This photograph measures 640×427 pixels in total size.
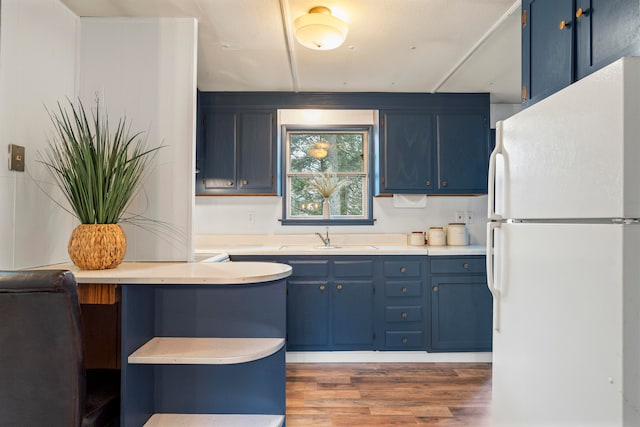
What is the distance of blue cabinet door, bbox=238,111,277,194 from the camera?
3.18m

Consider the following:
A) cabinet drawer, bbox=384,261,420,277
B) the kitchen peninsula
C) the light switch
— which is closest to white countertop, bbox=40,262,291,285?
the kitchen peninsula

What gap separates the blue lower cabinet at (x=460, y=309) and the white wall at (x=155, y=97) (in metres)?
2.02

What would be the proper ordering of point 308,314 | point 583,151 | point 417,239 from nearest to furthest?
1. point 583,151
2. point 308,314
3. point 417,239

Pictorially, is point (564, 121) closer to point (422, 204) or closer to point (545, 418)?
point (545, 418)

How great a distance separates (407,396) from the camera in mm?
2334

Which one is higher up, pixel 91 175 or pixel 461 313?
pixel 91 175

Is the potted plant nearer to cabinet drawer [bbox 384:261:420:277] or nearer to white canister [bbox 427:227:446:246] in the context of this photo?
cabinet drawer [bbox 384:261:420:277]

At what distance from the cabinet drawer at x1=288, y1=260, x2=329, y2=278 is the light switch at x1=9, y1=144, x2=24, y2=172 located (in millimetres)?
1821

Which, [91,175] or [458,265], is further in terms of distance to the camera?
[458,265]

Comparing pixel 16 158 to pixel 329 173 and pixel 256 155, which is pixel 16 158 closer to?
pixel 256 155

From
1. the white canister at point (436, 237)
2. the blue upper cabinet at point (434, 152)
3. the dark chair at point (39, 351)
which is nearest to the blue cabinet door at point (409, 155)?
the blue upper cabinet at point (434, 152)

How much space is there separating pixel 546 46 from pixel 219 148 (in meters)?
2.47

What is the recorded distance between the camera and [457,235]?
327 cm

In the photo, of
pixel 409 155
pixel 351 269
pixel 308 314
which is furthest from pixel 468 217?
pixel 308 314
